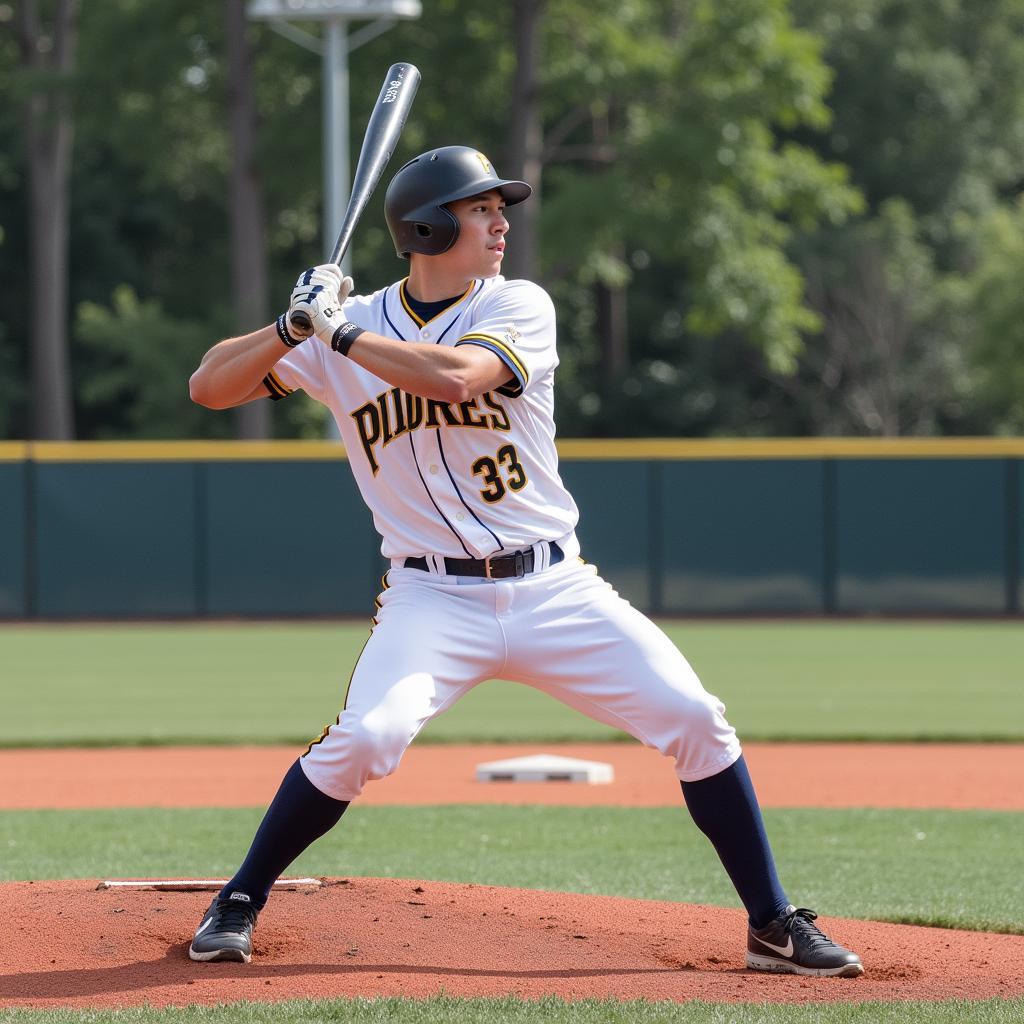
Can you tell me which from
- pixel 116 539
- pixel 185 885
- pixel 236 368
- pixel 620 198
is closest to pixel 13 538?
pixel 116 539

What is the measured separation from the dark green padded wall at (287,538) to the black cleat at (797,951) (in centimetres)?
1527

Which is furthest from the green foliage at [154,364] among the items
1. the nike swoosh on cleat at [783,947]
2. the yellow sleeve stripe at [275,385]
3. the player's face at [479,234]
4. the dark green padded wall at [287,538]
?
the nike swoosh on cleat at [783,947]

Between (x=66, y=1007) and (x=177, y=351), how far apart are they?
2644 cm

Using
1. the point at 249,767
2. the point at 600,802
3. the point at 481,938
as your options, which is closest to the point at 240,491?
the point at 249,767

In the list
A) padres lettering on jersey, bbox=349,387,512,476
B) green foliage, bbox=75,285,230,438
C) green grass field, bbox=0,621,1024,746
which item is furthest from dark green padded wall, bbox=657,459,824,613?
padres lettering on jersey, bbox=349,387,512,476

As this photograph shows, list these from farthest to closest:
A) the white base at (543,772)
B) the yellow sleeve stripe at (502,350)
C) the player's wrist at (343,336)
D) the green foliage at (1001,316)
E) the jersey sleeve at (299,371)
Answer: the green foliage at (1001,316) → the white base at (543,772) → the jersey sleeve at (299,371) → the yellow sleeve stripe at (502,350) → the player's wrist at (343,336)

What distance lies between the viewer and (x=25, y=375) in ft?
119

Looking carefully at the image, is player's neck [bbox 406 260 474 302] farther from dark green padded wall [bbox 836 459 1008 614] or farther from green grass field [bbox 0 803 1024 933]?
dark green padded wall [bbox 836 459 1008 614]

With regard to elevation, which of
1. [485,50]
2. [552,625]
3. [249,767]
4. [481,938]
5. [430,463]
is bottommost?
[249,767]

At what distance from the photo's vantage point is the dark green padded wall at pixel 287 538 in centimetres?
1939

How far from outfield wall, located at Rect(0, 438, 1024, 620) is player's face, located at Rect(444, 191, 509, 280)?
15.1 meters

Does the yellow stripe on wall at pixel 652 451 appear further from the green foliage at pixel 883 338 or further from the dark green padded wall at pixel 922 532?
the green foliage at pixel 883 338

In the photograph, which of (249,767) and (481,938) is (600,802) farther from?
(481,938)

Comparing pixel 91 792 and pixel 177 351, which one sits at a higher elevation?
pixel 177 351
